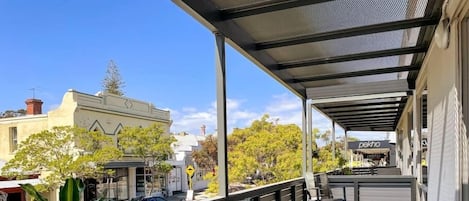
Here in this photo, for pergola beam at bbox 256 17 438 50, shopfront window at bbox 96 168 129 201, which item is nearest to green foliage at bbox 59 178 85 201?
pergola beam at bbox 256 17 438 50

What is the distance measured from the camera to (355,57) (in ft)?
15.5

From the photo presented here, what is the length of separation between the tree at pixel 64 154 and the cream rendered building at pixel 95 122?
4.3 inches

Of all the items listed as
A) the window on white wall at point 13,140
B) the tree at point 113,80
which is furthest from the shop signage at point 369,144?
the window on white wall at point 13,140

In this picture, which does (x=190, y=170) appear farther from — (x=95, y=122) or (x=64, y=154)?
(x=64, y=154)

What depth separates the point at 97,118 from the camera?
6.64m

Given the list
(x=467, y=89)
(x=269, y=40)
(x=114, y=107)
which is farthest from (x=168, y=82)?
(x=467, y=89)

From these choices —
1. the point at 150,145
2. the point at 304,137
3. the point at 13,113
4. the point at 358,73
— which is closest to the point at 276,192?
the point at 304,137

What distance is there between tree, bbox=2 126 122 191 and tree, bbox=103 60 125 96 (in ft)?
10.9

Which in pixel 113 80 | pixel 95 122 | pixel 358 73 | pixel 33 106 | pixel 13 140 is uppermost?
pixel 113 80

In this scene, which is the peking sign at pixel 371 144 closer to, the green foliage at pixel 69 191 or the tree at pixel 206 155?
the tree at pixel 206 155

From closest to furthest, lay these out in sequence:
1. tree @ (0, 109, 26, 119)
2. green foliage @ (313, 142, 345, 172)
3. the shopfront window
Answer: tree @ (0, 109, 26, 119) < the shopfront window < green foliage @ (313, 142, 345, 172)

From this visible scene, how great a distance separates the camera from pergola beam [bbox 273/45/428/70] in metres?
4.43

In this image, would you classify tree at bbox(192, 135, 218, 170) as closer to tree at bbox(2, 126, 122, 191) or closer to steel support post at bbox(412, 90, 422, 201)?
tree at bbox(2, 126, 122, 191)

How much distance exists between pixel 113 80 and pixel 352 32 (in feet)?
28.1
